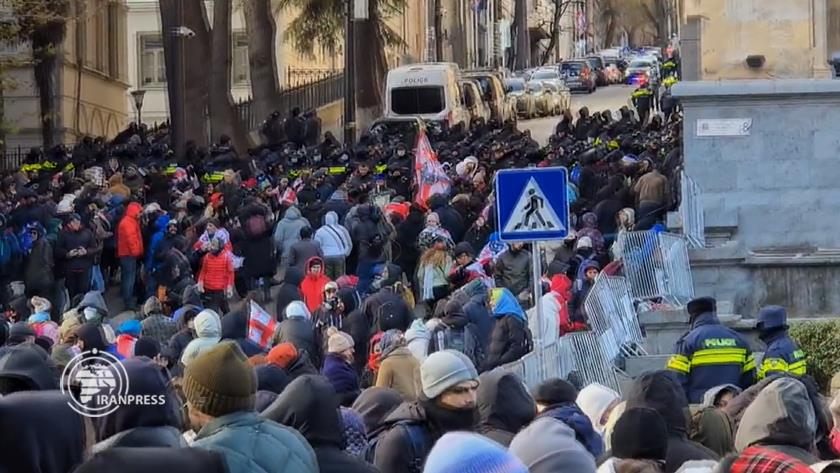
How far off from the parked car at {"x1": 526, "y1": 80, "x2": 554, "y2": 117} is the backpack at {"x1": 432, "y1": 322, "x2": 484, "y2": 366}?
158ft

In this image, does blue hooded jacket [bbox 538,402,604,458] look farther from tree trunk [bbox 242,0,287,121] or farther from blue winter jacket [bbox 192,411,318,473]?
tree trunk [bbox 242,0,287,121]

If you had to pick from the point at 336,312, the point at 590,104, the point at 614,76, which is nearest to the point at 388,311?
the point at 336,312

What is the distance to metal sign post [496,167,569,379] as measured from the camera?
50.2 ft

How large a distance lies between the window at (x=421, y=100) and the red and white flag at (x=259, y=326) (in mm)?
31724

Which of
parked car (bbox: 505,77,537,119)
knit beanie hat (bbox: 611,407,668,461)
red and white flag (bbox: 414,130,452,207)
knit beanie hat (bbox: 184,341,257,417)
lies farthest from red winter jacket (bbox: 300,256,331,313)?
parked car (bbox: 505,77,537,119)

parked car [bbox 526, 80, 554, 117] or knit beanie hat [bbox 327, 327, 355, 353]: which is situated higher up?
knit beanie hat [bbox 327, 327, 355, 353]

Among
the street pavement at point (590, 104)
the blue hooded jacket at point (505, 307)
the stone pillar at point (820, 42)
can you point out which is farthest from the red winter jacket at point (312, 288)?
the street pavement at point (590, 104)

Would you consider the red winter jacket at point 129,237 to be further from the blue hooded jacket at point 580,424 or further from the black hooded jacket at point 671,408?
the black hooded jacket at point 671,408

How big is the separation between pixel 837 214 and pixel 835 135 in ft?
2.92

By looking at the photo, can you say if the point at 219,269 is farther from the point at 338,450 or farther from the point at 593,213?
the point at 338,450

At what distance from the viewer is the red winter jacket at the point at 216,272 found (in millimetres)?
24078

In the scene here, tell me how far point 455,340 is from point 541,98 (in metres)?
49.2

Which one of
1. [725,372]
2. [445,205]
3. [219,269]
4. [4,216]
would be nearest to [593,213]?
[445,205]

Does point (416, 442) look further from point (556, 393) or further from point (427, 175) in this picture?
point (427, 175)
